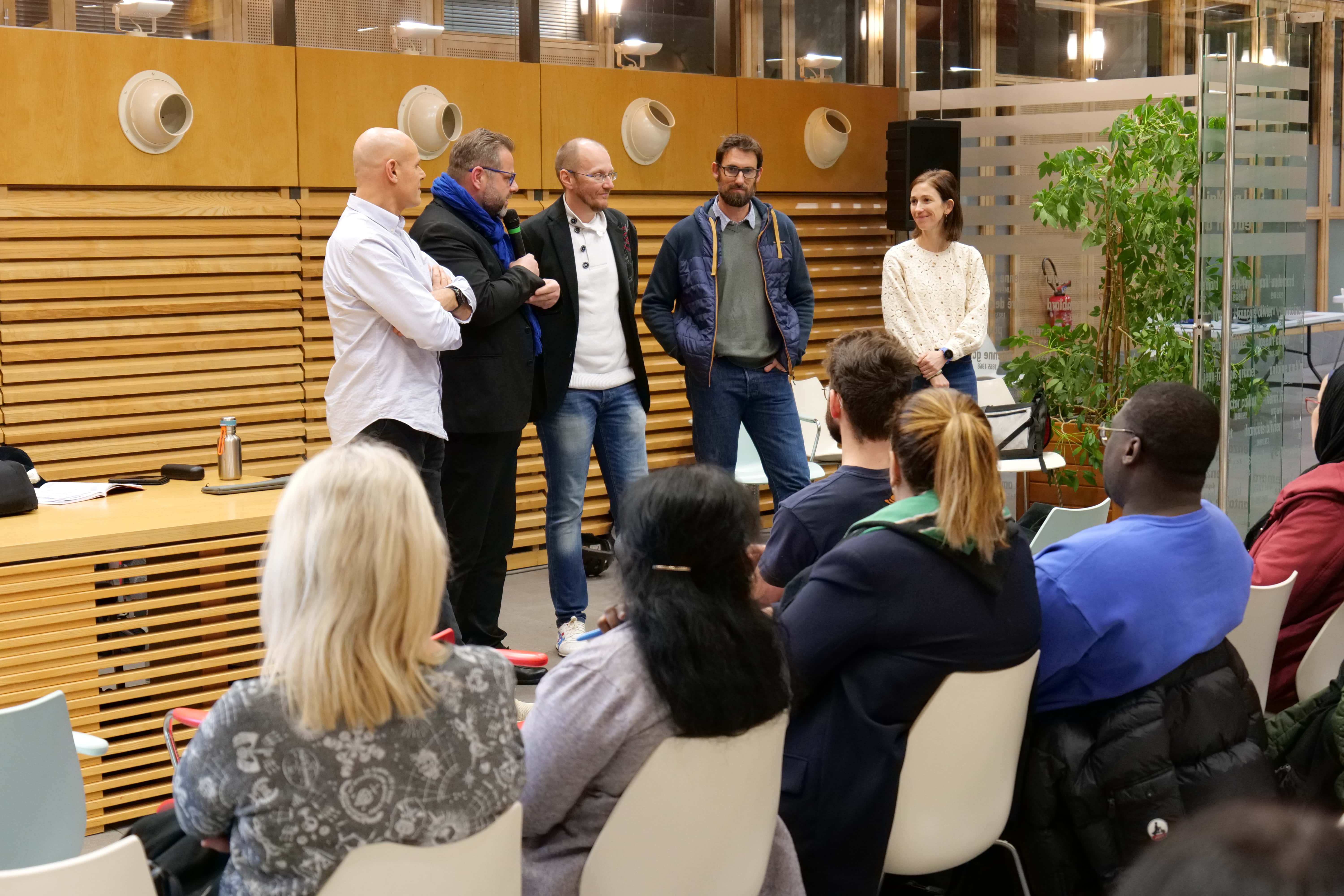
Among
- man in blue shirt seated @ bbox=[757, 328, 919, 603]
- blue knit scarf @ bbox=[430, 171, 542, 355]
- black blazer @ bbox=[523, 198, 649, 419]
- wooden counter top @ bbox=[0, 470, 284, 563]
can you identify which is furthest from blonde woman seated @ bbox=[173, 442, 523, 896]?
black blazer @ bbox=[523, 198, 649, 419]

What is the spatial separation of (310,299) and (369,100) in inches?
36.9

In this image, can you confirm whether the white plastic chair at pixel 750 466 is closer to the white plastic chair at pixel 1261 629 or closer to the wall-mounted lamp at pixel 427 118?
the wall-mounted lamp at pixel 427 118

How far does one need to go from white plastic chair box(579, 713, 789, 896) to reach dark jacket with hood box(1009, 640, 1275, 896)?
741mm

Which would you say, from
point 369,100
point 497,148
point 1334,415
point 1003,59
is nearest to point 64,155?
point 369,100

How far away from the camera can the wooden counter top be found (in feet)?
11.1

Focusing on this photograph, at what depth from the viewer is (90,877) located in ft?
5.41

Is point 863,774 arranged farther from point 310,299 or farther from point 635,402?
point 310,299

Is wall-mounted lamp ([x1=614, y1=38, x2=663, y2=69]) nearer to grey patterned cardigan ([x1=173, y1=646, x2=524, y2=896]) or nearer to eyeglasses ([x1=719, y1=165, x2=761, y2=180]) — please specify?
eyeglasses ([x1=719, y1=165, x2=761, y2=180])

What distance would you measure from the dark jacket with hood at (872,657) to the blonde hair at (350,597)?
733 millimetres

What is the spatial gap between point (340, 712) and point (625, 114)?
17.9ft

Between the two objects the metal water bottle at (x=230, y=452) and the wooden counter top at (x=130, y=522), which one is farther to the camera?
the metal water bottle at (x=230, y=452)

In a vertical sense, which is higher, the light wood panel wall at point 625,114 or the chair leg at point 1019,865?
the light wood panel wall at point 625,114

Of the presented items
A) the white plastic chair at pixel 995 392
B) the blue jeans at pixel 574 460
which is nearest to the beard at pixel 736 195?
the blue jeans at pixel 574 460

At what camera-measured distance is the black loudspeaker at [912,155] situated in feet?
24.4
